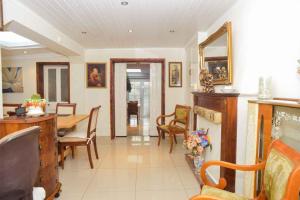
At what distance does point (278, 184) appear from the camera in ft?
4.09

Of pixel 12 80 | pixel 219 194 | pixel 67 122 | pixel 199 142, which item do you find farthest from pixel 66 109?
pixel 219 194

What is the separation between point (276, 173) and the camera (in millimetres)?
1299

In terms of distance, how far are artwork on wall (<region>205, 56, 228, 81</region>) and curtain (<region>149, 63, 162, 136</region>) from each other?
238cm

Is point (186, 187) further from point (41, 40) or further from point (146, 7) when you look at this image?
point (41, 40)

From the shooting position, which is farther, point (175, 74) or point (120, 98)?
point (120, 98)

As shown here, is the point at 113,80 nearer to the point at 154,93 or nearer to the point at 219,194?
the point at 154,93

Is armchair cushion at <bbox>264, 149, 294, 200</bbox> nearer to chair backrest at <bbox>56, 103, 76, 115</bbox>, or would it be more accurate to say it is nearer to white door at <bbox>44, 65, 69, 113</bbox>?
chair backrest at <bbox>56, 103, 76, 115</bbox>

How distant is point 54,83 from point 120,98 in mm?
1970

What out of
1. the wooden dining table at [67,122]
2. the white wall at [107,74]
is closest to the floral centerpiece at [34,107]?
the wooden dining table at [67,122]

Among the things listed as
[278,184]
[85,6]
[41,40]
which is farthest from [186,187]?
[41,40]

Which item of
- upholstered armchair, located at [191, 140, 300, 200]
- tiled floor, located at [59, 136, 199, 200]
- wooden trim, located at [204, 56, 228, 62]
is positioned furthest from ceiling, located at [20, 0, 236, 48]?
tiled floor, located at [59, 136, 199, 200]

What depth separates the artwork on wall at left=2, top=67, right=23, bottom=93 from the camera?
19.5 ft

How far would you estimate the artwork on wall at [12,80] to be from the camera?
595 centimetres

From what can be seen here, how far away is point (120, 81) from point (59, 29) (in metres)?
2.29
